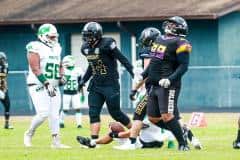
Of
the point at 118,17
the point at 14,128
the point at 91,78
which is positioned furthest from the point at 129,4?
the point at 91,78

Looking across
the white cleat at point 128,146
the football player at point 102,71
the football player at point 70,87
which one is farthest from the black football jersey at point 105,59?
the football player at point 70,87

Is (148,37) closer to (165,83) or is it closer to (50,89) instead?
(165,83)

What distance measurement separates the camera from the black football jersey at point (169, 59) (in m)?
16.5

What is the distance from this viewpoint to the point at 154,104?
55.3 ft

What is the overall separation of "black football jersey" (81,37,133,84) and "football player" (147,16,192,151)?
1.17m

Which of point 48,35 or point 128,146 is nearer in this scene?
point 128,146

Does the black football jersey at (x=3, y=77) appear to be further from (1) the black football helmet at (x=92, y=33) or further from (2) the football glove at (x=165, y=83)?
(2) the football glove at (x=165, y=83)

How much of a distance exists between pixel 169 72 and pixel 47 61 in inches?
96.6

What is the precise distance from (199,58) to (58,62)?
21314 millimetres

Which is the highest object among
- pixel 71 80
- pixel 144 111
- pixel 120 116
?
pixel 144 111

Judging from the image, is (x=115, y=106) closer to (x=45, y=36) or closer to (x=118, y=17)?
(x=45, y=36)

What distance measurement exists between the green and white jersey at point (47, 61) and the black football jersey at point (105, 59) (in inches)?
20.1

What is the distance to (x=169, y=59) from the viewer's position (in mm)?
16672

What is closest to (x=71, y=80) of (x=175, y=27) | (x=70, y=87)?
(x=70, y=87)
